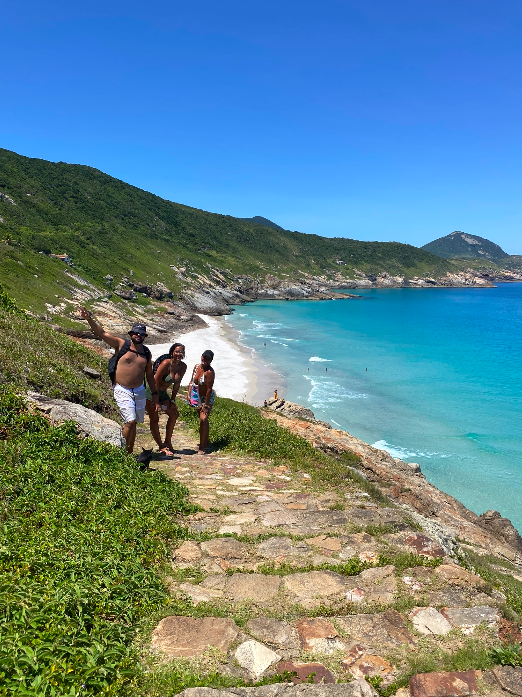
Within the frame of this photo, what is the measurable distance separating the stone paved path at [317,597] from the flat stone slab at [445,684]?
12 millimetres

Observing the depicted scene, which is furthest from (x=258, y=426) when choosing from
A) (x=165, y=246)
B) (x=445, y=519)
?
(x=165, y=246)

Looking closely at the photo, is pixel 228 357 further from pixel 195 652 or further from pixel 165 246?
pixel 165 246

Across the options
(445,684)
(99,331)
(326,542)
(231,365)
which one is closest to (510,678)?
(445,684)

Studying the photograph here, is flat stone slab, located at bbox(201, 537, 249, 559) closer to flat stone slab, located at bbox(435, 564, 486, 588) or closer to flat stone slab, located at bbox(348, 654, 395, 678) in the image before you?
flat stone slab, located at bbox(348, 654, 395, 678)

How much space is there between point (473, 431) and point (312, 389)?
13.8m

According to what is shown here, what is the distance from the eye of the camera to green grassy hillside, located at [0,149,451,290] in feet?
262

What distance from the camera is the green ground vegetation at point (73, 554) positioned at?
2.94 m

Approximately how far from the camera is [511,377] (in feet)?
153

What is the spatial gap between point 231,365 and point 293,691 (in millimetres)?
42697

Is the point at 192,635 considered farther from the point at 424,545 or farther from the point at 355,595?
the point at 424,545

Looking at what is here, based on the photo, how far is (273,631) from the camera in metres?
3.82

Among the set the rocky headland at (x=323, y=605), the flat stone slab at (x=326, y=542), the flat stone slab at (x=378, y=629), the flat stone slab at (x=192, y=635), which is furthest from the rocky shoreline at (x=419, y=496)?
the flat stone slab at (x=192, y=635)

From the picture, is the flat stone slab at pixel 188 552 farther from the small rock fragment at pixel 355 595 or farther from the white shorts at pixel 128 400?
the white shorts at pixel 128 400

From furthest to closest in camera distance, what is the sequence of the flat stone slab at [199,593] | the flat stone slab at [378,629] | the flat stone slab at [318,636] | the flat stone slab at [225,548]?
the flat stone slab at [225,548]
the flat stone slab at [199,593]
the flat stone slab at [378,629]
the flat stone slab at [318,636]
